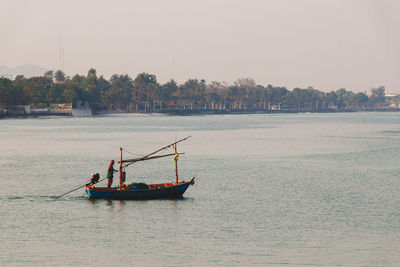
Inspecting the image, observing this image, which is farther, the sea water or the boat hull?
the boat hull

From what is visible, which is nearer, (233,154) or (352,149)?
(233,154)

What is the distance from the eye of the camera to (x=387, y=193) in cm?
6334

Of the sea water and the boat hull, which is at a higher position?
the boat hull

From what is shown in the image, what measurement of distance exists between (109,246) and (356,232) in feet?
55.1

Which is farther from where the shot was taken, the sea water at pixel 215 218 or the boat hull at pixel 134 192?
the boat hull at pixel 134 192

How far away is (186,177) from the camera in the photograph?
79625mm

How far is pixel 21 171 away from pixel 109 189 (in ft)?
106

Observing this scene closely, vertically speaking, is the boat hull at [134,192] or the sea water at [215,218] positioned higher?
the boat hull at [134,192]

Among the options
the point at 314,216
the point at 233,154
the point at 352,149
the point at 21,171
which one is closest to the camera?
the point at 314,216

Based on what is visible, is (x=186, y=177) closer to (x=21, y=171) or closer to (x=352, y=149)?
(x=21, y=171)

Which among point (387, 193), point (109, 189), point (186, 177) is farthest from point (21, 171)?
point (387, 193)

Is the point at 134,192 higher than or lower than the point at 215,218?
higher

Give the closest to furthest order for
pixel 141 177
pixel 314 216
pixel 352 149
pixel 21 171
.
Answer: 1. pixel 314 216
2. pixel 141 177
3. pixel 21 171
4. pixel 352 149

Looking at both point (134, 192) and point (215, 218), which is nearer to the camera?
point (215, 218)
